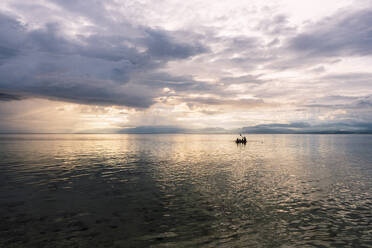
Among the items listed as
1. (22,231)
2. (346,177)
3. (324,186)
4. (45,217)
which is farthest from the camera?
(346,177)

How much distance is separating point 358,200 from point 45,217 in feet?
100.0

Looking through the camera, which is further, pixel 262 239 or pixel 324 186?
pixel 324 186

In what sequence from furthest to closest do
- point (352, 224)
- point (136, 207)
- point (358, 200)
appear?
point (358, 200) → point (136, 207) → point (352, 224)

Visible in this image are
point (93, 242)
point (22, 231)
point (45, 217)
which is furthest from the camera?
point (45, 217)

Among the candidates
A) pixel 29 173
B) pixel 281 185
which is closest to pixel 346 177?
pixel 281 185

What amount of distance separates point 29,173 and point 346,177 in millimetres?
52179

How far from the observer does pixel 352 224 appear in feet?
59.9

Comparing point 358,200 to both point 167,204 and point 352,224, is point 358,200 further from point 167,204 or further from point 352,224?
point 167,204

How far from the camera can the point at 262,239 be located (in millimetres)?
15805

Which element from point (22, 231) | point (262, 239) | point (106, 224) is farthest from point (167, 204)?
point (22, 231)

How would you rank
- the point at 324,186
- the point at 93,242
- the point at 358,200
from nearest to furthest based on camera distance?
the point at 93,242 < the point at 358,200 < the point at 324,186

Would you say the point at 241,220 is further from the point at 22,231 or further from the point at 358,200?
the point at 22,231

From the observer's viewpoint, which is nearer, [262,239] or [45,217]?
[262,239]

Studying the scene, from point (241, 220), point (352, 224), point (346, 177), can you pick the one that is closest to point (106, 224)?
point (241, 220)
